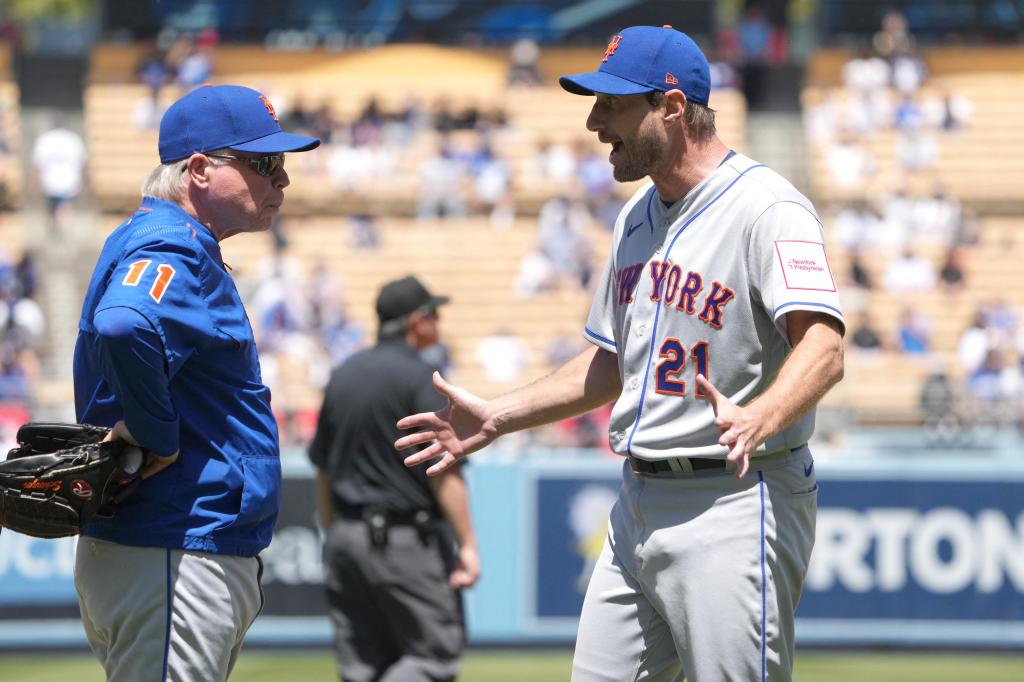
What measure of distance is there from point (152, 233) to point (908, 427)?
11212 millimetres

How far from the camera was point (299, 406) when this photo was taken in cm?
1465

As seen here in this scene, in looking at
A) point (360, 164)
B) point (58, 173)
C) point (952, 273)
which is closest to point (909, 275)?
point (952, 273)

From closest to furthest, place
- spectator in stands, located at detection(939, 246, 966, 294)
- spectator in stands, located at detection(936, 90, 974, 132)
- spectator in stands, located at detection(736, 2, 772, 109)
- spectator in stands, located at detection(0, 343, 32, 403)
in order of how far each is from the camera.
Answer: spectator in stands, located at detection(0, 343, 32, 403), spectator in stands, located at detection(939, 246, 966, 294), spectator in stands, located at detection(936, 90, 974, 132), spectator in stands, located at detection(736, 2, 772, 109)

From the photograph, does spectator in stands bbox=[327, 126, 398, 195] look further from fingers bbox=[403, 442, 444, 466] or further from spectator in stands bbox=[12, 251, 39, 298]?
fingers bbox=[403, 442, 444, 466]

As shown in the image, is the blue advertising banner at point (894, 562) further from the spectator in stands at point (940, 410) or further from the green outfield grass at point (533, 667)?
the spectator in stands at point (940, 410)

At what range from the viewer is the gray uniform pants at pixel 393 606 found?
5.75 meters

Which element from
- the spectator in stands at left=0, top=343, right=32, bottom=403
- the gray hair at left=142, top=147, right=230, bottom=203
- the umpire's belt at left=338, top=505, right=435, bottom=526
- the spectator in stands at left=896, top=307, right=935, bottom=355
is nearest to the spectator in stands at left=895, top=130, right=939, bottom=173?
the spectator in stands at left=896, top=307, right=935, bottom=355

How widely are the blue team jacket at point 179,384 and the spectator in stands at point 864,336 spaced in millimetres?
14131

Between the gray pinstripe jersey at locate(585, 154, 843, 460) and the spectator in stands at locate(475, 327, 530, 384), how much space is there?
43.3 ft

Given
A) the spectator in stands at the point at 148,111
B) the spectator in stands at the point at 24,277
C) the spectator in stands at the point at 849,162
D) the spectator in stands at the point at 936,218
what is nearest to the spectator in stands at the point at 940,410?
the spectator in stands at the point at 936,218

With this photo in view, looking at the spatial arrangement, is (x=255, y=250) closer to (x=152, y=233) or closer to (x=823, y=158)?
(x=823, y=158)

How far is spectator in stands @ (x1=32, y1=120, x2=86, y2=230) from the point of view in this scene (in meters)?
20.0

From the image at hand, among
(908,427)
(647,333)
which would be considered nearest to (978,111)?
(908,427)

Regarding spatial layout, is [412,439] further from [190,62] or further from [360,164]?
[190,62]
